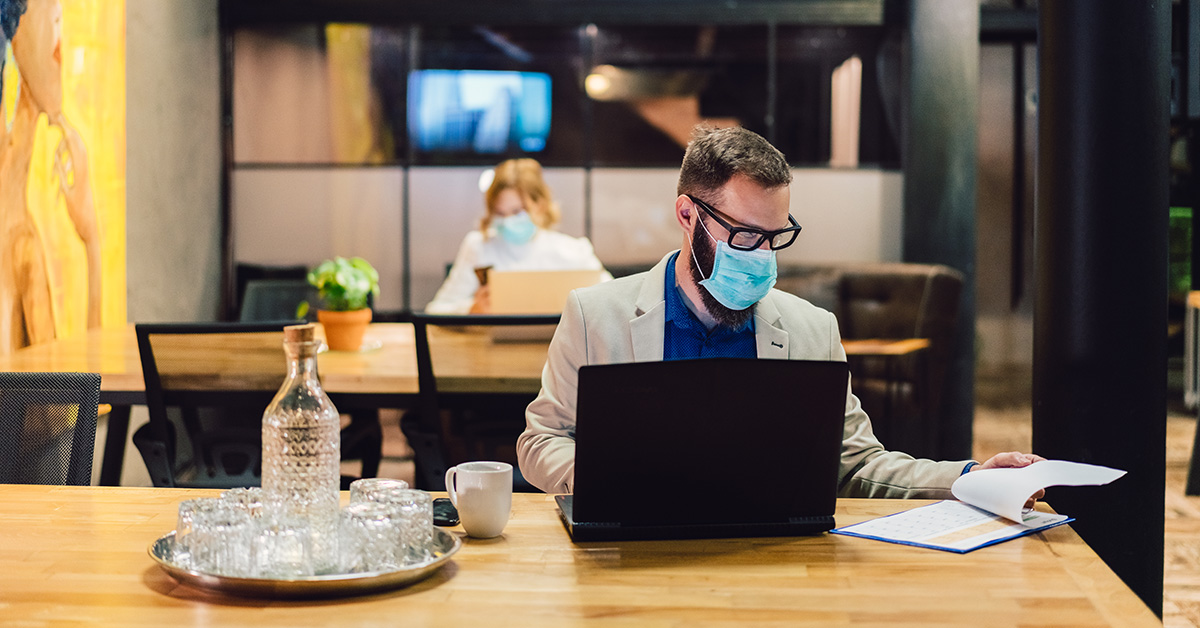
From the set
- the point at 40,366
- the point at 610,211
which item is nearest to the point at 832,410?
the point at 40,366

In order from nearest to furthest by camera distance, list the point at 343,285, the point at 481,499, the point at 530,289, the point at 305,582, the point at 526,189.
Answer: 1. the point at 305,582
2. the point at 481,499
3. the point at 343,285
4. the point at 530,289
5. the point at 526,189

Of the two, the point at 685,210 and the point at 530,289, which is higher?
the point at 685,210

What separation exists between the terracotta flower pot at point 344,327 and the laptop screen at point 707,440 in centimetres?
220

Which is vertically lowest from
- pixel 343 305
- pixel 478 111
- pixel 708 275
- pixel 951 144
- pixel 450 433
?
pixel 450 433

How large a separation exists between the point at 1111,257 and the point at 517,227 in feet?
10.5

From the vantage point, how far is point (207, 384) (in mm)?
2875

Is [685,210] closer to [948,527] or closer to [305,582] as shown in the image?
[948,527]

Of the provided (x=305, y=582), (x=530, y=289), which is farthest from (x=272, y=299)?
(x=305, y=582)

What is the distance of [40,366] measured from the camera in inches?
130

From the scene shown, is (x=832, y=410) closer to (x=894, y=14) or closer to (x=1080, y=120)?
(x=1080, y=120)

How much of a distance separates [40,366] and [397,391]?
1.13 metres

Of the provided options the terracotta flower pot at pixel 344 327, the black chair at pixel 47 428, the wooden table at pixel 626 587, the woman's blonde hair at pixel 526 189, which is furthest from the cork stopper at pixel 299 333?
the woman's blonde hair at pixel 526 189

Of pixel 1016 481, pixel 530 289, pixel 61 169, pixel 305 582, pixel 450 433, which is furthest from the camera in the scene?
pixel 61 169

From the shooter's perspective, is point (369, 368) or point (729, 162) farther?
point (369, 368)
